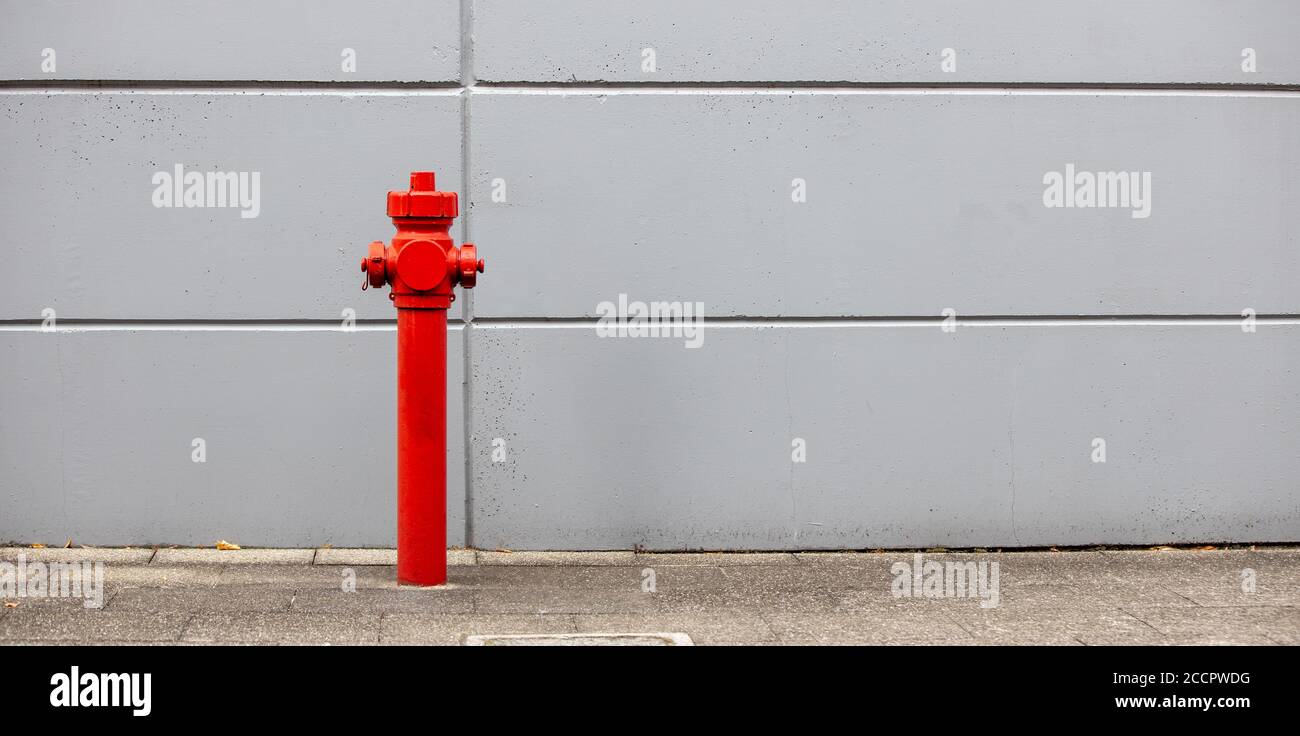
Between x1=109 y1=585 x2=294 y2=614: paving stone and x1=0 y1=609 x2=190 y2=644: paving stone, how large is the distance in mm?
116

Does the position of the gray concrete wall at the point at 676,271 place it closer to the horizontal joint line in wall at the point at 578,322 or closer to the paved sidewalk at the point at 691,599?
the horizontal joint line in wall at the point at 578,322

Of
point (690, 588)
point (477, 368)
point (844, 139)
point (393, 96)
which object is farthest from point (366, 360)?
point (844, 139)

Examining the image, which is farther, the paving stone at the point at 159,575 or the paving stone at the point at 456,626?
the paving stone at the point at 159,575

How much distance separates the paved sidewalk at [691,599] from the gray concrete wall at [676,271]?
0.64 feet

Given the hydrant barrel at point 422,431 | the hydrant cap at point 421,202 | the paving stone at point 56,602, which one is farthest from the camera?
the hydrant barrel at point 422,431

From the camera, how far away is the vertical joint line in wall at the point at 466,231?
7.01 metres

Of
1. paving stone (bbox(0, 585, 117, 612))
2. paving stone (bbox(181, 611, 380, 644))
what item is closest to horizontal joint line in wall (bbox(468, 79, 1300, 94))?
paving stone (bbox(181, 611, 380, 644))

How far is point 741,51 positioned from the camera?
7109 mm

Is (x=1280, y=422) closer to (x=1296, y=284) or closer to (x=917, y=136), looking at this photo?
(x=1296, y=284)

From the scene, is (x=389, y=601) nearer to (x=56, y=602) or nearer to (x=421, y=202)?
(x=56, y=602)

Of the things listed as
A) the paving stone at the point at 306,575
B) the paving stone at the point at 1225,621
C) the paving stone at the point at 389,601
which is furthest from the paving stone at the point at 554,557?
the paving stone at the point at 1225,621

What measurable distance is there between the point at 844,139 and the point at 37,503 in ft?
12.5

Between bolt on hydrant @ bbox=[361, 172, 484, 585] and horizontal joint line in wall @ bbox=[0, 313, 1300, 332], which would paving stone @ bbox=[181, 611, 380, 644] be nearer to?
bolt on hydrant @ bbox=[361, 172, 484, 585]

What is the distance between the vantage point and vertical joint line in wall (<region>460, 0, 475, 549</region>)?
7.01 meters
